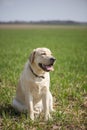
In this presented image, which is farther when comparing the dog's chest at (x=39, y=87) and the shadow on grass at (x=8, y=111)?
the shadow on grass at (x=8, y=111)

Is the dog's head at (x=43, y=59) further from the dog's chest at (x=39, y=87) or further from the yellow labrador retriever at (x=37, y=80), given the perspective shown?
the dog's chest at (x=39, y=87)

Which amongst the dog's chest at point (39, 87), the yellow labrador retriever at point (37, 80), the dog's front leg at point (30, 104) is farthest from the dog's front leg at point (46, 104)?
the dog's front leg at point (30, 104)

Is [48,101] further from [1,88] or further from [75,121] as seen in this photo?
[1,88]

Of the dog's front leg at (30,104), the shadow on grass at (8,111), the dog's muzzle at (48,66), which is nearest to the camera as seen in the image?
the dog's muzzle at (48,66)

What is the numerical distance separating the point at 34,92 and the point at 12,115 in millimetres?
782

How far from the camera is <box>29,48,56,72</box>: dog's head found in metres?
5.39

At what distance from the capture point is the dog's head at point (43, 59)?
5.39 metres

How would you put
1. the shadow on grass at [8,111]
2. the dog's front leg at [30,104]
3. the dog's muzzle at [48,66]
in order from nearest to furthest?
the dog's muzzle at [48,66] < the dog's front leg at [30,104] < the shadow on grass at [8,111]

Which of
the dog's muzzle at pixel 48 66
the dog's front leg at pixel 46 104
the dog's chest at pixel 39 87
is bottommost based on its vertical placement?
the dog's front leg at pixel 46 104

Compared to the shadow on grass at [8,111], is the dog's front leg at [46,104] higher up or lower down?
higher up

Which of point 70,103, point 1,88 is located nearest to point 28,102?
point 70,103

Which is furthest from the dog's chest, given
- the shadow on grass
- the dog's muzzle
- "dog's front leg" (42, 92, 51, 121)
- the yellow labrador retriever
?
the shadow on grass

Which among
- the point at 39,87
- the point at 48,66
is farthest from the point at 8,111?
the point at 48,66

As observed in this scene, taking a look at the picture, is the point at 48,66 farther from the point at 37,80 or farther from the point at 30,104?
the point at 30,104
